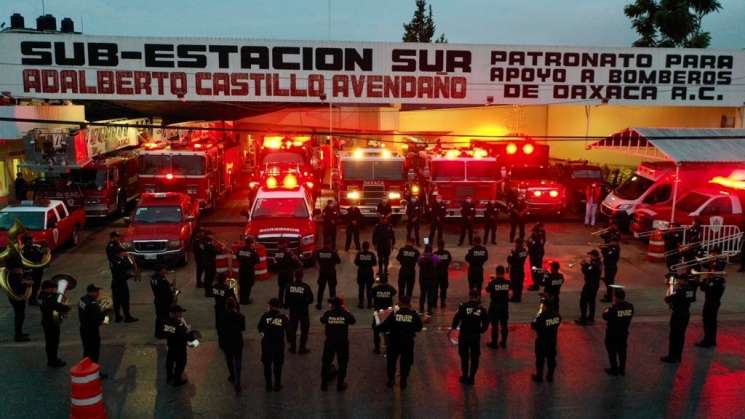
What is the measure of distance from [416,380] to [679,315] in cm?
437

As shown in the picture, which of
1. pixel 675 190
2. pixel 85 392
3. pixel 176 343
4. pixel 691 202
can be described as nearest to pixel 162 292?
pixel 176 343

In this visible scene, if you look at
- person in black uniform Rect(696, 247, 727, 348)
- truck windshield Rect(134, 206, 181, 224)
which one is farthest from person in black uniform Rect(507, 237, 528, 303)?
truck windshield Rect(134, 206, 181, 224)

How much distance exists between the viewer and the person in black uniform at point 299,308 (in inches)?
401

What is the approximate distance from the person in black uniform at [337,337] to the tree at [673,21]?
31.3 meters

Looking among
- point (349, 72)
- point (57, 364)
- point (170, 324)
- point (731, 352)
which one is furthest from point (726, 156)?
point (57, 364)

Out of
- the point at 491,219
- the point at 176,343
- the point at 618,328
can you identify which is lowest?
the point at 176,343

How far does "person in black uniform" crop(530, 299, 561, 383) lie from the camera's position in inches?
364

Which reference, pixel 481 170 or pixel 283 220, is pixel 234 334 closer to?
pixel 283 220

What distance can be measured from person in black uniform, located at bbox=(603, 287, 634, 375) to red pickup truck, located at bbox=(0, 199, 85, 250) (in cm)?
1329

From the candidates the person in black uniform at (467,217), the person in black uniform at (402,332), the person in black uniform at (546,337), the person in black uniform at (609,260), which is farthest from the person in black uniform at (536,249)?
the person in black uniform at (402,332)

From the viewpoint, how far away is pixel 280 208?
16719 millimetres

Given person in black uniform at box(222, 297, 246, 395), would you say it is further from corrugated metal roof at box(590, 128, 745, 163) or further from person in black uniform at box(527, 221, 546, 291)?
corrugated metal roof at box(590, 128, 745, 163)

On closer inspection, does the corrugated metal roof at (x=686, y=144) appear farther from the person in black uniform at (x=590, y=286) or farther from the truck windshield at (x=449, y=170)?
the person in black uniform at (x=590, y=286)

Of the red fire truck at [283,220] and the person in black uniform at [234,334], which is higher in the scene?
the red fire truck at [283,220]
